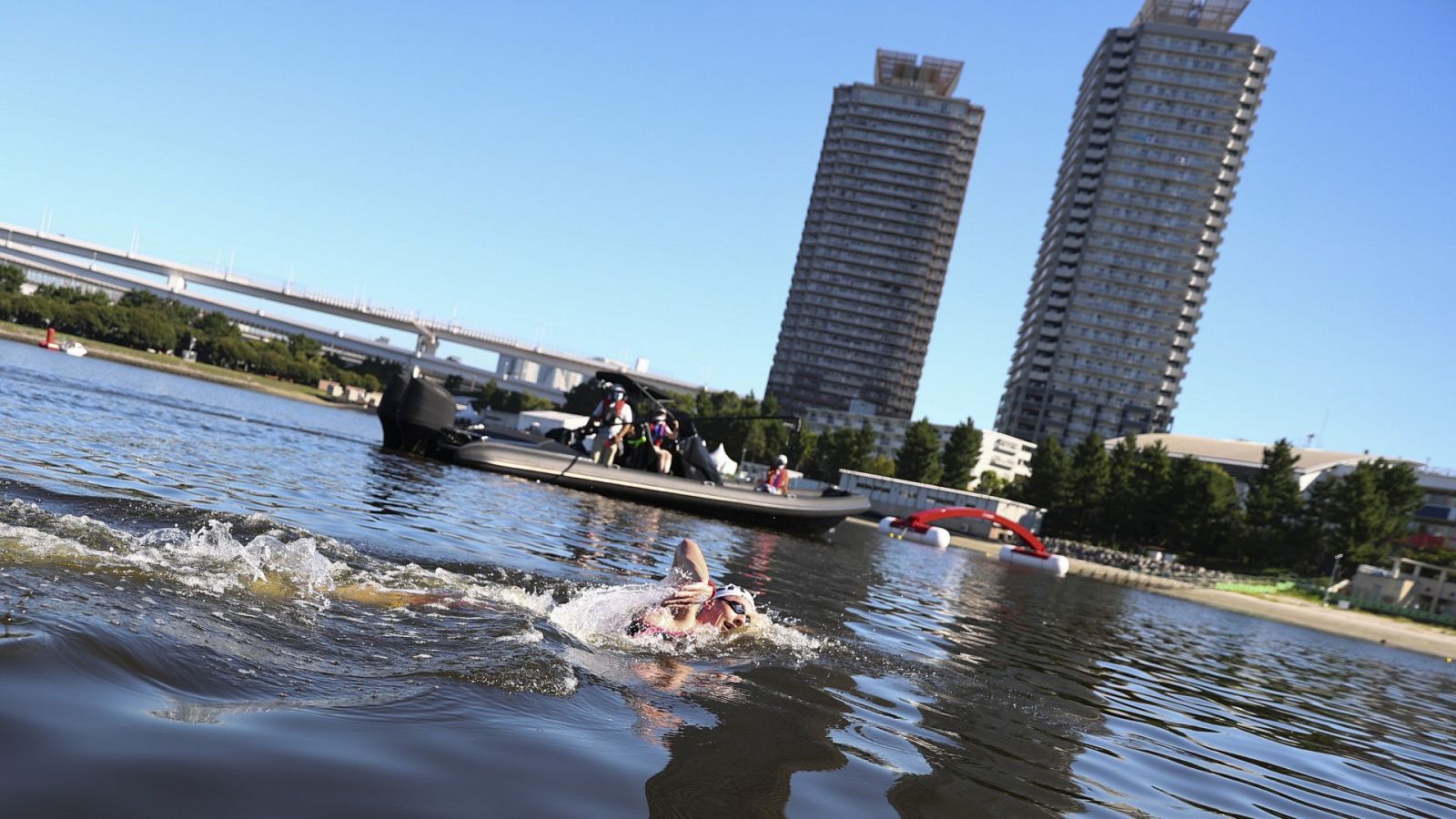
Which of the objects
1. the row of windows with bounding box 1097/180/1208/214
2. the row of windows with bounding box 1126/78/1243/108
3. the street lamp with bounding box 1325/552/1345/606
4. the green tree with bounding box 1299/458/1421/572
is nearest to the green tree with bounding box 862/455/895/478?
the green tree with bounding box 1299/458/1421/572

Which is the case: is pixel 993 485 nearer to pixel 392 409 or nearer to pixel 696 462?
pixel 696 462

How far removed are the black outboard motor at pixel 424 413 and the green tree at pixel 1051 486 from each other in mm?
55297

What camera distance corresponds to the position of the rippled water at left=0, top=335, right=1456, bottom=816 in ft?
11.3

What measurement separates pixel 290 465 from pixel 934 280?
124 metres

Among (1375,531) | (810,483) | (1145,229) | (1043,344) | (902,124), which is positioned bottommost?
(810,483)

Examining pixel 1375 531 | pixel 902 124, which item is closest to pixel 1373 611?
pixel 1375 531

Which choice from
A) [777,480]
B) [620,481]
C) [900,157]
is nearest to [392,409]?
[620,481]

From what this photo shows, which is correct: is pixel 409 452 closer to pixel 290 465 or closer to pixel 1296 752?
pixel 290 465

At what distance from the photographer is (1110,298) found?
112 meters

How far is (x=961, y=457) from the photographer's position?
7644 centimetres

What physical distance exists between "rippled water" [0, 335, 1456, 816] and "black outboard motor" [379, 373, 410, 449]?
9.58 meters

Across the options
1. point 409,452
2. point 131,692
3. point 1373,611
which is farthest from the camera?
point 1373,611

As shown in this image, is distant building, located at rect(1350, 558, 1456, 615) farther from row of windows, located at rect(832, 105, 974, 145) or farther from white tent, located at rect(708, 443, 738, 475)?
row of windows, located at rect(832, 105, 974, 145)

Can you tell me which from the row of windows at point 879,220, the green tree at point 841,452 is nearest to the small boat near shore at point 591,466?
the green tree at point 841,452
